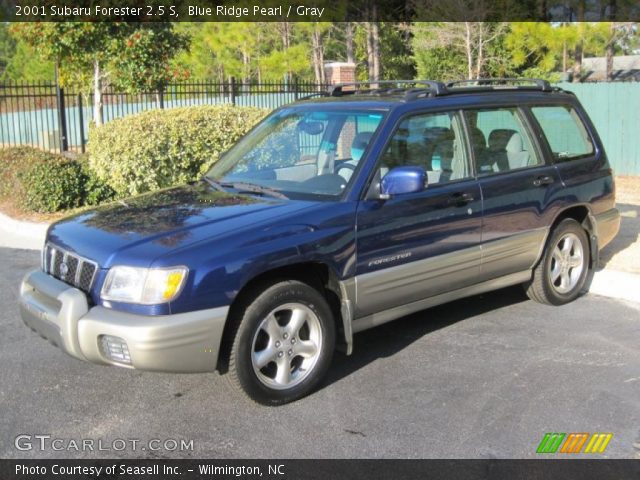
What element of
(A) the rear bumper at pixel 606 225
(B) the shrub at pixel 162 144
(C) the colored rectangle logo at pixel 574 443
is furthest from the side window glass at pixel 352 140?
(B) the shrub at pixel 162 144

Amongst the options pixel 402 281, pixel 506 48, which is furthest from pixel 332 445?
pixel 506 48

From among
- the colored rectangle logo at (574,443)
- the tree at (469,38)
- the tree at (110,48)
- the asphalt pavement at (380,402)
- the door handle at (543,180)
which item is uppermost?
the tree at (469,38)

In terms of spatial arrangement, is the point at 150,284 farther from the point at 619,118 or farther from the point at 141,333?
the point at 619,118

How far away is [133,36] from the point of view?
44.8ft

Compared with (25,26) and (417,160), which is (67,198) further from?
(417,160)

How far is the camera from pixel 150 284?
3992 mm

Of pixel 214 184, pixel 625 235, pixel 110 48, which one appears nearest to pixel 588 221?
pixel 625 235

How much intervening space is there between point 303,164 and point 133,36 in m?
9.52

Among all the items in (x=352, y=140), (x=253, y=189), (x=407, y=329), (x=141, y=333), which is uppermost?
(x=352, y=140)

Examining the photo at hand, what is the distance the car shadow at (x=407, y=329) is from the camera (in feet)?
17.1

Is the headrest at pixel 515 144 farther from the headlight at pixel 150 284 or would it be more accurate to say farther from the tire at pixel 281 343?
the headlight at pixel 150 284

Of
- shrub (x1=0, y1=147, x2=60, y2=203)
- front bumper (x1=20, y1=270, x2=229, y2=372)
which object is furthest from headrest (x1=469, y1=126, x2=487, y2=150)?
shrub (x1=0, y1=147, x2=60, y2=203)

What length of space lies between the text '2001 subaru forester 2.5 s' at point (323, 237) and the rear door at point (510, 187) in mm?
16

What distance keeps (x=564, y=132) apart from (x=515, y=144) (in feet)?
2.58
